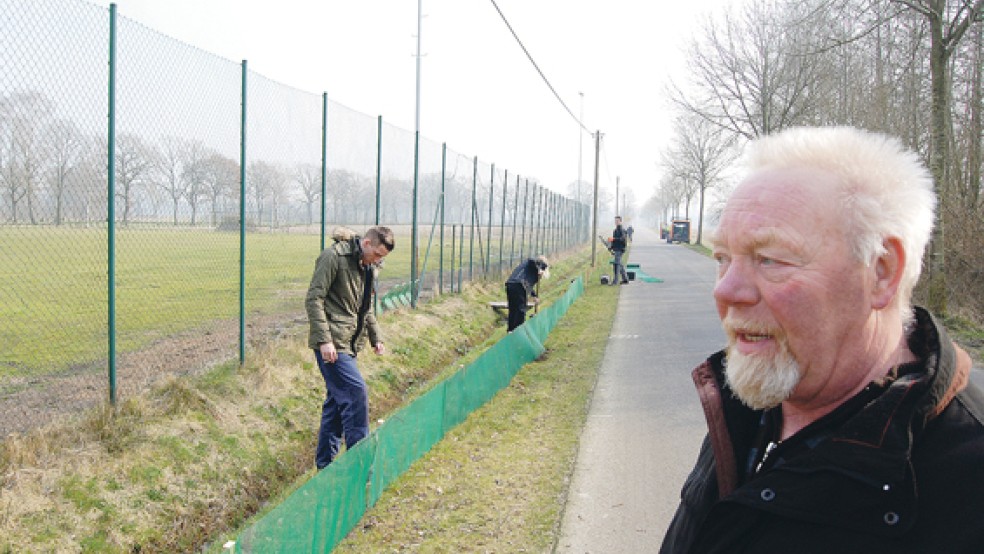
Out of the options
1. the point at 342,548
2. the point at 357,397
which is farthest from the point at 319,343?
the point at 342,548

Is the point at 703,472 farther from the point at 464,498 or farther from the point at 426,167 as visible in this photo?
the point at 426,167

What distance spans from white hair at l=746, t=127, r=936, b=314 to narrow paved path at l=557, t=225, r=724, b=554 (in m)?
3.79

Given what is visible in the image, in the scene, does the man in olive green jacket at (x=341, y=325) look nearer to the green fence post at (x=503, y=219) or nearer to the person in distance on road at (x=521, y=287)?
the person in distance on road at (x=521, y=287)

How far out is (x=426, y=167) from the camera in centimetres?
1611

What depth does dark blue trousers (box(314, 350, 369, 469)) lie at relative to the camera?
6.33m

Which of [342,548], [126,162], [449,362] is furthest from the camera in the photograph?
[449,362]

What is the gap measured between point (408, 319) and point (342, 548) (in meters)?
7.80

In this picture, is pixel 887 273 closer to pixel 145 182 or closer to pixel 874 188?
pixel 874 188

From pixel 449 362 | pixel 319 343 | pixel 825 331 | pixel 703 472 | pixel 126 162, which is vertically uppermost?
pixel 126 162

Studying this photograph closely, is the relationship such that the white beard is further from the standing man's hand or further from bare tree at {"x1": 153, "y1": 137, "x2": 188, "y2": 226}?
bare tree at {"x1": 153, "y1": 137, "x2": 188, "y2": 226}

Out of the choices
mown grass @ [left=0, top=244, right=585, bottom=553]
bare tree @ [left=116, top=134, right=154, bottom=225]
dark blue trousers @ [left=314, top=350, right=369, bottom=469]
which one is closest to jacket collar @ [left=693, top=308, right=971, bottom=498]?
mown grass @ [left=0, top=244, right=585, bottom=553]

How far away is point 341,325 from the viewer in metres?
6.41

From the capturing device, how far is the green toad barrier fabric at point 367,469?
13.4 ft

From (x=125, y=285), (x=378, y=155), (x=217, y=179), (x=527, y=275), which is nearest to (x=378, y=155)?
(x=378, y=155)
